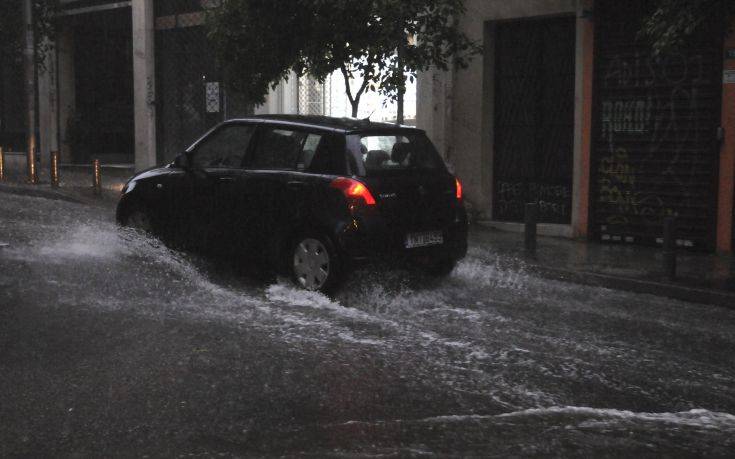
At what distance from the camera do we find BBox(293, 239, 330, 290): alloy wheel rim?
7891mm

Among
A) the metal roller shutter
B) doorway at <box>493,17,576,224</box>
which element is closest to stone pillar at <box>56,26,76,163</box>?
doorway at <box>493,17,576,224</box>

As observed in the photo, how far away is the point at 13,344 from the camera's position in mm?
6098

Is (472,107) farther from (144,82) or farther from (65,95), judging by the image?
(65,95)

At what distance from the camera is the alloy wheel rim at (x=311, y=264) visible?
7.89m

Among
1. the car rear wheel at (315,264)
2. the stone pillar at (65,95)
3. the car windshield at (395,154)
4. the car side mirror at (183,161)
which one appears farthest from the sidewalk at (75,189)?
the car windshield at (395,154)

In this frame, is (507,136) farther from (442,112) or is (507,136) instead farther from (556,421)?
(556,421)

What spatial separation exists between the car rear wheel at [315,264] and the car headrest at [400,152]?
39.6 inches

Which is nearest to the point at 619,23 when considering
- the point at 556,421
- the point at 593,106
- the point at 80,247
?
the point at 593,106

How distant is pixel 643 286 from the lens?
9.09m

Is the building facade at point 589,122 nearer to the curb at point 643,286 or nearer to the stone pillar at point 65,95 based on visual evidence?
the curb at point 643,286

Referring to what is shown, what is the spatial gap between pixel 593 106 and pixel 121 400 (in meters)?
9.47

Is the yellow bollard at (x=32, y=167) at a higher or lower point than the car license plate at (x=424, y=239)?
higher

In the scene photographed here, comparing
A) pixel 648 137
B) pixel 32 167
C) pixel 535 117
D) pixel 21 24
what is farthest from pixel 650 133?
pixel 21 24

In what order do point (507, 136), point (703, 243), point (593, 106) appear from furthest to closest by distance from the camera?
point (507, 136) < point (593, 106) < point (703, 243)
